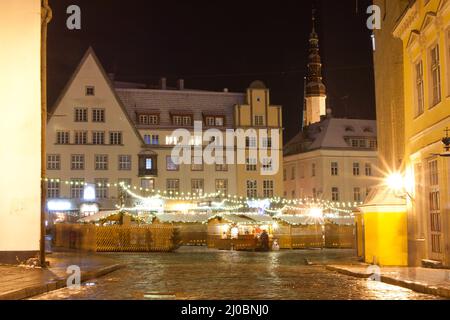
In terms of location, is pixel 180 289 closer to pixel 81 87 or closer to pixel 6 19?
pixel 6 19

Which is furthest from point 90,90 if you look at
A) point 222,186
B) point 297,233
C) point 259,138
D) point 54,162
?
point 297,233

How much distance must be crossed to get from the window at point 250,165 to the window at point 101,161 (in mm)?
13450

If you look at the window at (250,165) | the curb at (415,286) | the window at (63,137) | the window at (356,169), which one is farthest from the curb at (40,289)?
the window at (356,169)

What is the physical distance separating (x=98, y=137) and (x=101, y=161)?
2.19m

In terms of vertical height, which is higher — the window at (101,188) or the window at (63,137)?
the window at (63,137)

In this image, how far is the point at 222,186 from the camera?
235ft

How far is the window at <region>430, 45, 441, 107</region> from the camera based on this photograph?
20.7 meters

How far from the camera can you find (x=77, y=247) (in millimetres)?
42625

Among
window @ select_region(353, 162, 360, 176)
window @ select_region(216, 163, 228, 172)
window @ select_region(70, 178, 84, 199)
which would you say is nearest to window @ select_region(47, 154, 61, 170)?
window @ select_region(70, 178, 84, 199)

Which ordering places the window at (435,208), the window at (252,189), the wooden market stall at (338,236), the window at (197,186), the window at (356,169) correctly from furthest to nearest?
the window at (356,169) → the window at (252,189) → the window at (197,186) → the wooden market stall at (338,236) → the window at (435,208)

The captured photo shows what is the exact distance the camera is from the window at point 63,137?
220 feet

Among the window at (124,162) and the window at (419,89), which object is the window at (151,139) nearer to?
the window at (124,162)

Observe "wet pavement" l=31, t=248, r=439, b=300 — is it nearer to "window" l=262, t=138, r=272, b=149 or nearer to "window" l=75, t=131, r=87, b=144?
"window" l=75, t=131, r=87, b=144
